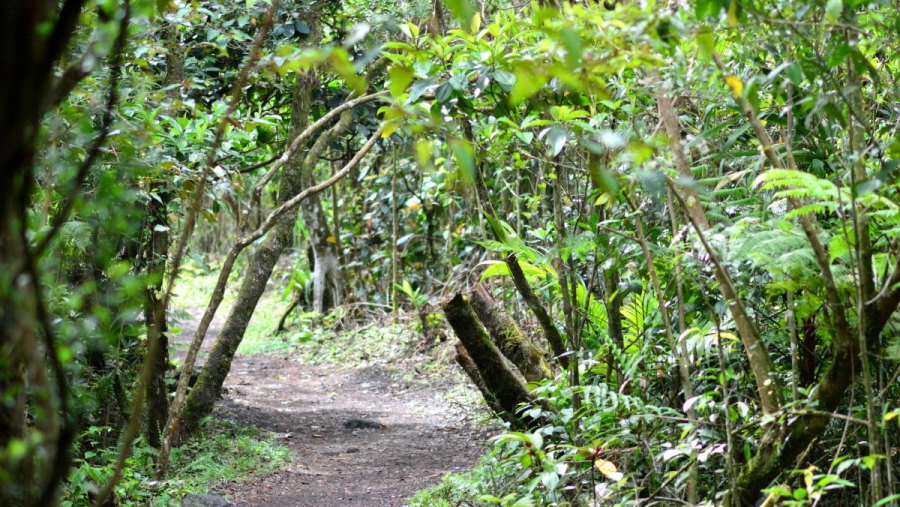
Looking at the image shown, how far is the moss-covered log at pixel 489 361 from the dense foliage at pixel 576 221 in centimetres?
2

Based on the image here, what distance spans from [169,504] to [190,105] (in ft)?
7.02

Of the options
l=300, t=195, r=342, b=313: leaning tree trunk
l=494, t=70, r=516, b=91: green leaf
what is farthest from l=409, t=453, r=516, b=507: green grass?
l=300, t=195, r=342, b=313: leaning tree trunk

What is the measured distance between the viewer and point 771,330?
294 cm

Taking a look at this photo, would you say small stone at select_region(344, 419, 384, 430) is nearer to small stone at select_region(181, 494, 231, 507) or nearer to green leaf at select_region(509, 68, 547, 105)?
small stone at select_region(181, 494, 231, 507)

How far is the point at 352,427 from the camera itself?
6105 mm

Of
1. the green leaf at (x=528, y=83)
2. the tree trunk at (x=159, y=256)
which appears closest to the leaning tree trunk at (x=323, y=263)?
the tree trunk at (x=159, y=256)

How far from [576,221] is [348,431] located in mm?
3152

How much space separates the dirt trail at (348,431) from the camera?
4.46 meters

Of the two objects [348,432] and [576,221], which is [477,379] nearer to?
[576,221]

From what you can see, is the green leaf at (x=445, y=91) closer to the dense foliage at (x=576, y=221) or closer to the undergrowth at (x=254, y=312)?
the dense foliage at (x=576, y=221)

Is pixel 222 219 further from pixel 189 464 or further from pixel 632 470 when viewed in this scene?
pixel 632 470

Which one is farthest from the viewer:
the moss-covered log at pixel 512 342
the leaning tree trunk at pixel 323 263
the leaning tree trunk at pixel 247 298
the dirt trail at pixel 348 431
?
the leaning tree trunk at pixel 323 263

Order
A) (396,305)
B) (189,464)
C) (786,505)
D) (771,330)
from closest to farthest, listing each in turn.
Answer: (786,505)
(771,330)
(189,464)
(396,305)

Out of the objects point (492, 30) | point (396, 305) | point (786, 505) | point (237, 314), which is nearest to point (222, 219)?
point (396, 305)
